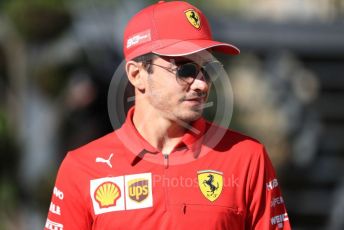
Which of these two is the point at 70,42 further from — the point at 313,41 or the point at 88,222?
the point at 88,222

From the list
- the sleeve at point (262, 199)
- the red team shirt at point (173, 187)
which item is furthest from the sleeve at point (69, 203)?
the sleeve at point (262, 199)

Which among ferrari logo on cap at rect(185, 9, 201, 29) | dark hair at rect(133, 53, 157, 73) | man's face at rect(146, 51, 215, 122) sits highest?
ferrari logo on cap at rect(185, 9, 201, 29)

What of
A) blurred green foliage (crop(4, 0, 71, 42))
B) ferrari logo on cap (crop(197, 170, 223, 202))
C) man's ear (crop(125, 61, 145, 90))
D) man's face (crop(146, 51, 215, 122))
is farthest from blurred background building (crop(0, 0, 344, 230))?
ferrari logo on cap (crop(197, 170, 223, 202))

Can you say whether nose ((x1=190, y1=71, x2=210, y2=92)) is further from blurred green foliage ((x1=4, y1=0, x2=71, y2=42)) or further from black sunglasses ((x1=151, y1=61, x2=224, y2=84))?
blurred green foliage ((x1=4, y1=0, x2=71, y2=42))

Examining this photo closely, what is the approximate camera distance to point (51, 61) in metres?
10.5

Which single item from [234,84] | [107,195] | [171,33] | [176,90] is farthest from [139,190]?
[234,84]

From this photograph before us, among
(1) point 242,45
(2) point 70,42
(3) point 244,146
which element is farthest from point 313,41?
(3) point 244,146

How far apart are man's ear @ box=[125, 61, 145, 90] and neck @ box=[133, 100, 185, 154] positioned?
0.10m

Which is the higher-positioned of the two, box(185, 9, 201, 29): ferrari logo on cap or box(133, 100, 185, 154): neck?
box(185, 9, 201, 29): ferrari logo on cap

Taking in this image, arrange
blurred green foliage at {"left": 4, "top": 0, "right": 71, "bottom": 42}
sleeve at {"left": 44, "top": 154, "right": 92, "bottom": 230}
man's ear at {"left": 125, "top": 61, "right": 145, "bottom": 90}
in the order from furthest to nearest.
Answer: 1. blurred green foliage at {"left": 4, "top": 0, "right": 71, "bottom": 42}
2. man's ear at {"left": 125, "top": 61, "right": 145, "bottom": 90}
3. sleeve at {"left": 44, "top": 154, "right": 92, "bottom": 230}

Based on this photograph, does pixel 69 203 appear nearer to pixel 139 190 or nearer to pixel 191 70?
pixel 139 190

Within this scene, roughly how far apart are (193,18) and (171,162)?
635 mm

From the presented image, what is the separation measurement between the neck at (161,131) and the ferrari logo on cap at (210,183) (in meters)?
0.20

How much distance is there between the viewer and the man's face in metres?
4.38
